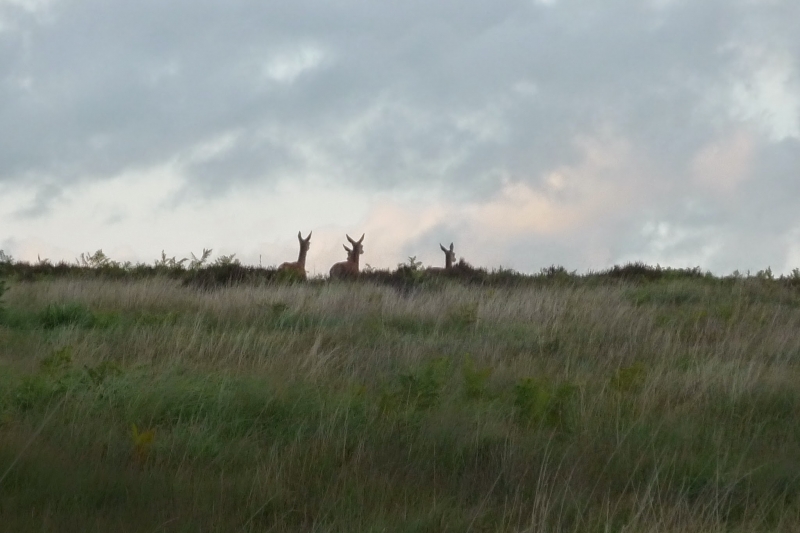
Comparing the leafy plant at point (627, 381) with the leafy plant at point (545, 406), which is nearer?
the leafy plant at point (545, 406)

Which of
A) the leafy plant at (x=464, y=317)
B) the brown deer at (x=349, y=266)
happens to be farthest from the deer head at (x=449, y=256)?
the leafy plant at (x=464, y=317)

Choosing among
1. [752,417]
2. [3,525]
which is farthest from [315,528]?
[752,417]

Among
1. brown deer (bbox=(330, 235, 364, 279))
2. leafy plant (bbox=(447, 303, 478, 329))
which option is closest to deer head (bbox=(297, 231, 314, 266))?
brown deer (bbox=(330, 235, 364, 279))

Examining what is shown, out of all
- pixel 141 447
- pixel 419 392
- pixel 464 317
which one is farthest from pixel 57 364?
pixel 464 317

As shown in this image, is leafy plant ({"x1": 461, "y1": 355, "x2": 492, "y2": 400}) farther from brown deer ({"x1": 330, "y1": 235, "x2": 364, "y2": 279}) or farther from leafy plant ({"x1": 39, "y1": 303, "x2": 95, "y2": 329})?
brown deer ({"x1": 330, "y1": 235, "x2": 364, "y2": 279})

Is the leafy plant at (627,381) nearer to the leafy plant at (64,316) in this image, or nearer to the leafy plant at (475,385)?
the leafy plant at (475,385)

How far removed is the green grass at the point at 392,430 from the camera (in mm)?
3404

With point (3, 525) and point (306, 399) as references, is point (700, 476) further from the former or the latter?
point (3, 525)

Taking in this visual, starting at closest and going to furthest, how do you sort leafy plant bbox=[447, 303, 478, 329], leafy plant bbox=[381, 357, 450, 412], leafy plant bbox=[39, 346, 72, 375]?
leafy plant bbox=[381, 357, 450, 412], leafy plant bbox=[39, 346, 72, 375], leafy plant bbox=[447, 303, 478, 329]

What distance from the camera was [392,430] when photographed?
177 inches

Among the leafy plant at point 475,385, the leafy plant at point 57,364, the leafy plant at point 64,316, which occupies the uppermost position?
the leafy plant at point 64,316

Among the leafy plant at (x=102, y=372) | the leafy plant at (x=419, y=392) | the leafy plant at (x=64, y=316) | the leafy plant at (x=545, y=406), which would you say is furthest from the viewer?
the leafy plant at (x=64, y=316)

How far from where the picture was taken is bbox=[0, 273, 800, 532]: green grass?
3.40 metres

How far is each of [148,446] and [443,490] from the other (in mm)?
1360
